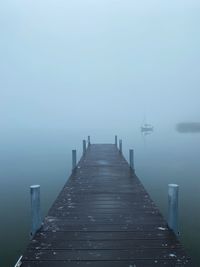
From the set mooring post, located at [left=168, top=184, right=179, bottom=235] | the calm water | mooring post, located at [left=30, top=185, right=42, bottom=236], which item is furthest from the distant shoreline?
mooring post, located at [left=30, top=185, right=42, bottom=236]

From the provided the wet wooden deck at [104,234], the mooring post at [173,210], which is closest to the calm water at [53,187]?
the wet wooden deck at [104,234]

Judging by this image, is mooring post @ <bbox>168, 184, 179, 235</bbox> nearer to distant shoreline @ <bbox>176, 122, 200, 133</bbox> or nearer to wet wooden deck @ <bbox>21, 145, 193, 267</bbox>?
wet wooden deck @ <bbox>21, 145, 193, 267</bbox>

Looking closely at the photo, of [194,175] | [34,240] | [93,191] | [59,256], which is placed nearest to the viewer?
[59,256]

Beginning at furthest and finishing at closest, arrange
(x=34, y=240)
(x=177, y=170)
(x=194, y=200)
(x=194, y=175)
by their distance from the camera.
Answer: (x=177, y=170)
(x=194, y=175)
(x=194, y=200)
(x=34, y=240)

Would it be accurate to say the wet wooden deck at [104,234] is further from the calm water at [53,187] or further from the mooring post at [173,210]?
the calm water at [53,187]

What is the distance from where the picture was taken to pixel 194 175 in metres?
25.1

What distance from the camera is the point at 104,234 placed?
6.95 meters

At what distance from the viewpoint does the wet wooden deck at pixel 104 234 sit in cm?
570

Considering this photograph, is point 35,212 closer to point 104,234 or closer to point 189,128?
point 104,234

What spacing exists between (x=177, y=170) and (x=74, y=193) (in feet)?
62.8

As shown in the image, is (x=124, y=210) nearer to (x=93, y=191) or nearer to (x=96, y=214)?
(x=96, y=214)

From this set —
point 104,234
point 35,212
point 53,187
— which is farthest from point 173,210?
point 53,187

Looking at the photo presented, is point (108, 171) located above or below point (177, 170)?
above

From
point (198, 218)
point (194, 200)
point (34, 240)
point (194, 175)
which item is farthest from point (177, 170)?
point (34, 240)
